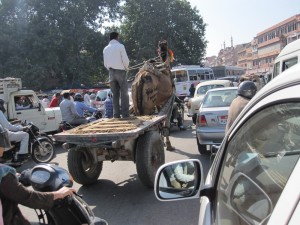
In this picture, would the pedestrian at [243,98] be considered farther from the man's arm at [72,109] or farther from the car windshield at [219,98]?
the man's arm at [72,109]

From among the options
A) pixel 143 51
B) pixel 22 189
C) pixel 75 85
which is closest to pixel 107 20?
pixel 143 51

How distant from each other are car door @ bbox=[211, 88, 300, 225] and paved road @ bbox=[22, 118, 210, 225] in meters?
2.85

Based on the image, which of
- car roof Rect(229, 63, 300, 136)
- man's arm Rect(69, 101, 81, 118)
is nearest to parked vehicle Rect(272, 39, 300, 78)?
car roof Rect(229, 63, 300, 136)

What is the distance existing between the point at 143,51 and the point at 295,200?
39070mm

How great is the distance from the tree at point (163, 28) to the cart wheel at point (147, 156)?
112ft

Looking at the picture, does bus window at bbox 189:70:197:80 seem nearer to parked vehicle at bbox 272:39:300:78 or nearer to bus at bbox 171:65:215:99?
bus at bbox 171:65:215:99

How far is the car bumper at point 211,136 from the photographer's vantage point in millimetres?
8148

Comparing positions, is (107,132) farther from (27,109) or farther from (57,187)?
(27,109)

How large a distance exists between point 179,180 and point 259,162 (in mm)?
605

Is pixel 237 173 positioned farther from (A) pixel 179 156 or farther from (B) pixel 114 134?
(A) pixel 179 156

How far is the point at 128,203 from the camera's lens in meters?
5.60

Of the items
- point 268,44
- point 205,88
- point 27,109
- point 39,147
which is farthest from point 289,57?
point 268,44

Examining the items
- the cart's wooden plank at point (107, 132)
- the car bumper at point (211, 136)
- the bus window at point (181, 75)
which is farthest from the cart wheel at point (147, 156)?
the bus window at point (181, 75)

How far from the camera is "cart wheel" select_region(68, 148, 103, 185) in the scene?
618 cm
